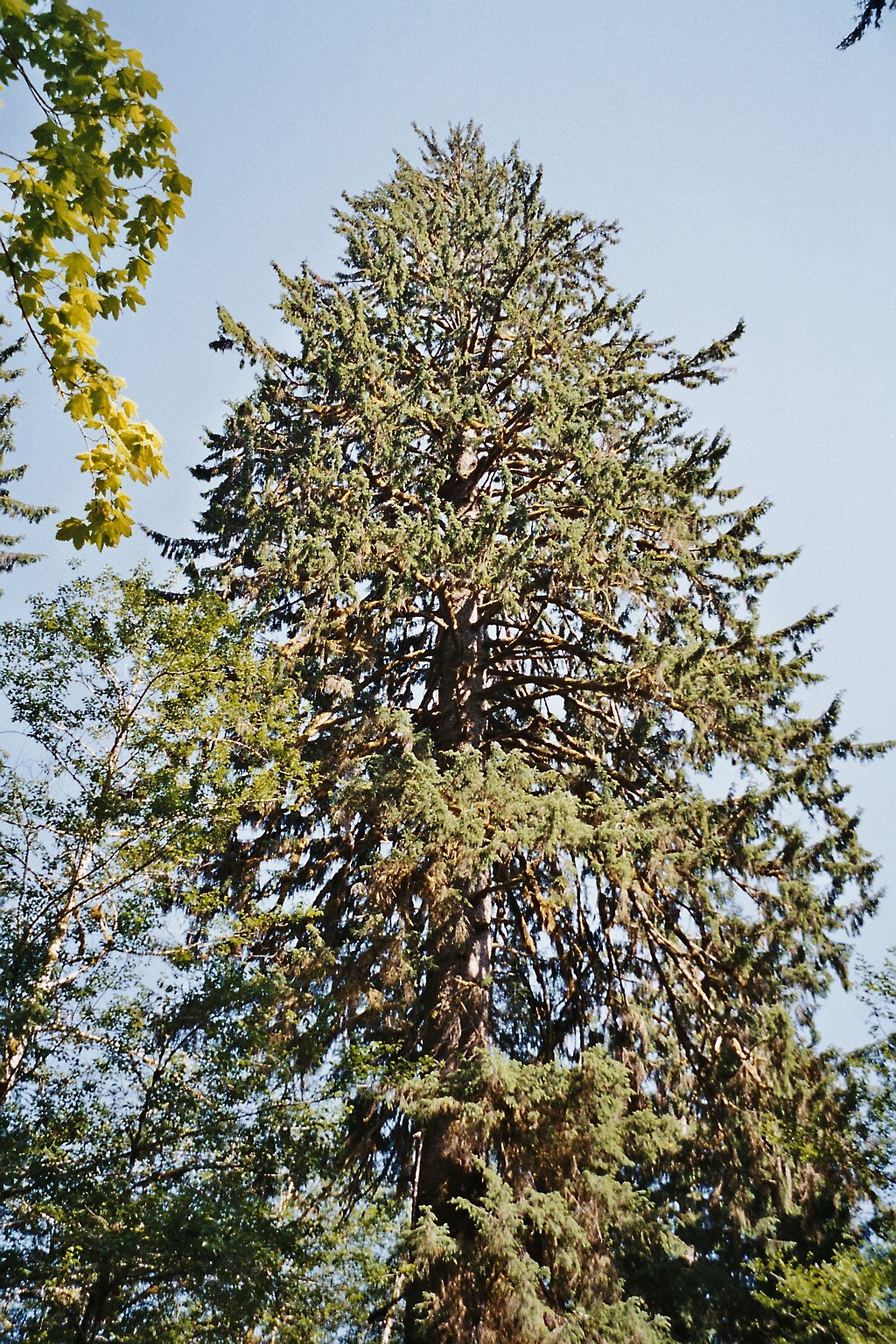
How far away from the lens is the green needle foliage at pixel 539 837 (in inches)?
261

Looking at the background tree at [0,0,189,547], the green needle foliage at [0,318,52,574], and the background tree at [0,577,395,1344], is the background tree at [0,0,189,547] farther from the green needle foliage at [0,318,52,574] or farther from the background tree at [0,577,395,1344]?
the green needle foliage at [0,318,52,574]

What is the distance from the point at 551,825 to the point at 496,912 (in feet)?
11.8

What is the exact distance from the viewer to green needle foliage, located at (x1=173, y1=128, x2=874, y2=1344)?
21.7ft

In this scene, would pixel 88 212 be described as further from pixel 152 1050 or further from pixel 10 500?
pixel 10 500

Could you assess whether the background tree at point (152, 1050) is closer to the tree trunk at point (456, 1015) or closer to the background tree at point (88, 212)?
the tree trunk at point (456, 1015)

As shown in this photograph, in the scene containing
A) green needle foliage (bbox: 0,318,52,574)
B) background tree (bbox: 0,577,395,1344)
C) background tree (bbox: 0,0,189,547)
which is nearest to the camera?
background tree (bbox: 0,0,189,547)

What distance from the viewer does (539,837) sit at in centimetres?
758

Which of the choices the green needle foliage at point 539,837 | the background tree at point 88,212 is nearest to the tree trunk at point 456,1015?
the green needle foliage at point 539,837

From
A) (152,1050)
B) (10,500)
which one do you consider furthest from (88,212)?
(10,500)

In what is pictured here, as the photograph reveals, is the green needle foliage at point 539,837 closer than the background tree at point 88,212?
No

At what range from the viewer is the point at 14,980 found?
585cm

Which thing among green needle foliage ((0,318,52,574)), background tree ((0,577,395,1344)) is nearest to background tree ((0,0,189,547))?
background tree ((0,577,395,1344))

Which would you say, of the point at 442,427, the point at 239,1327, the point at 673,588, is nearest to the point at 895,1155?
the point at 673,588

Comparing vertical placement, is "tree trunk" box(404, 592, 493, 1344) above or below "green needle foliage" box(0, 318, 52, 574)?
below
